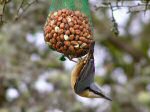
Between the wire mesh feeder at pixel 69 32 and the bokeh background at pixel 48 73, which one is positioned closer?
the wire mesh feeder at pixel 69 32

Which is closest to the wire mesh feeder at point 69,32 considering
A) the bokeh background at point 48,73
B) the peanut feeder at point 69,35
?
the peanut feeder at point 69,35

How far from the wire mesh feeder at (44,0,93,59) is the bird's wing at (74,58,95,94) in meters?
0.06

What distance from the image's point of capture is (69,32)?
9.21ft

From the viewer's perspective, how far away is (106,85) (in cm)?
642

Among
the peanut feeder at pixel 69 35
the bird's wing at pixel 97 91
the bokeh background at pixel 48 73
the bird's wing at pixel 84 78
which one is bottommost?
the bokeh background at pixel 48 73

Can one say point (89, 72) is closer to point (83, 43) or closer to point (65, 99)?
point (83, 43)

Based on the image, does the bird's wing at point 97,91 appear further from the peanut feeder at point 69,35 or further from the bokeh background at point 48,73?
the bokeh background at point 48,73

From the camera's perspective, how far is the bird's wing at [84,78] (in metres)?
2.84

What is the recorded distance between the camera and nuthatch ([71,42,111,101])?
2840mm

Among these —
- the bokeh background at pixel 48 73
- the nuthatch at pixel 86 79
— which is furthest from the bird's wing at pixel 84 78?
the bokeh background at pixel 48 73

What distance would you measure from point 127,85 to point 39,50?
125 centimetres

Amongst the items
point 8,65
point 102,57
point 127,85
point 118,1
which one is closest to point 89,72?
point 118,1

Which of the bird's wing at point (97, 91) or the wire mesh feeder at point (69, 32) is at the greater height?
the wire mesh feeder at point (69, 32)

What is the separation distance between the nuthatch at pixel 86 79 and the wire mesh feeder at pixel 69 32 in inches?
1.8
